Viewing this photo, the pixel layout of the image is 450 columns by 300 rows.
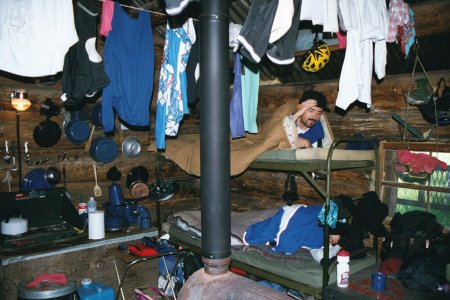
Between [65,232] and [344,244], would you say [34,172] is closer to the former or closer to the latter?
[65,232]

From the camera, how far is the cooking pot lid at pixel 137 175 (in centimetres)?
604

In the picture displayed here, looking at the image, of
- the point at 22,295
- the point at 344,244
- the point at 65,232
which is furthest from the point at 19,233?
the point at 344,244

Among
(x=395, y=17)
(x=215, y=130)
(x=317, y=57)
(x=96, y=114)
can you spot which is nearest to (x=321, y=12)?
(x=395, y=17)

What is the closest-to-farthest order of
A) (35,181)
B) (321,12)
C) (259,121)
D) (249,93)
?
(321,12) < (249,93) < (35,181) < (259,121)

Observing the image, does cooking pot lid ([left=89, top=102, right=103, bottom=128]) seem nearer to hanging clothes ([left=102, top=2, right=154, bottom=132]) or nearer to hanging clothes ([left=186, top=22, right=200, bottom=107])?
hanging clothes ([left=102, top=2, right=154, bottom=132])

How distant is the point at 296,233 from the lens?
4160 mm

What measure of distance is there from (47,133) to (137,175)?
5.10 ft

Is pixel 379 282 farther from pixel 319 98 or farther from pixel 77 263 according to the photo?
pixel 77 263

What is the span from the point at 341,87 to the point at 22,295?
375 centimetres

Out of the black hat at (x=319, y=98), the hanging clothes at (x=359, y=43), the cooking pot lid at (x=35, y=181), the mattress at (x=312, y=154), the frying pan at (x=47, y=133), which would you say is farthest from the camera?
the frying pan at (x=47, y=133)

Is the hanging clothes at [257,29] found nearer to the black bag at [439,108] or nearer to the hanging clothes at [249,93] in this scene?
the hanging clothes at [249,93]

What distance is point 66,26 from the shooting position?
3248 mm

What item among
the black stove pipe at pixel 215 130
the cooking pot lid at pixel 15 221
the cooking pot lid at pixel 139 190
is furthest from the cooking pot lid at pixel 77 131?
the black stove pipe at pixel 215 130

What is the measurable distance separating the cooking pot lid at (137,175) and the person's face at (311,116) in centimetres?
284
